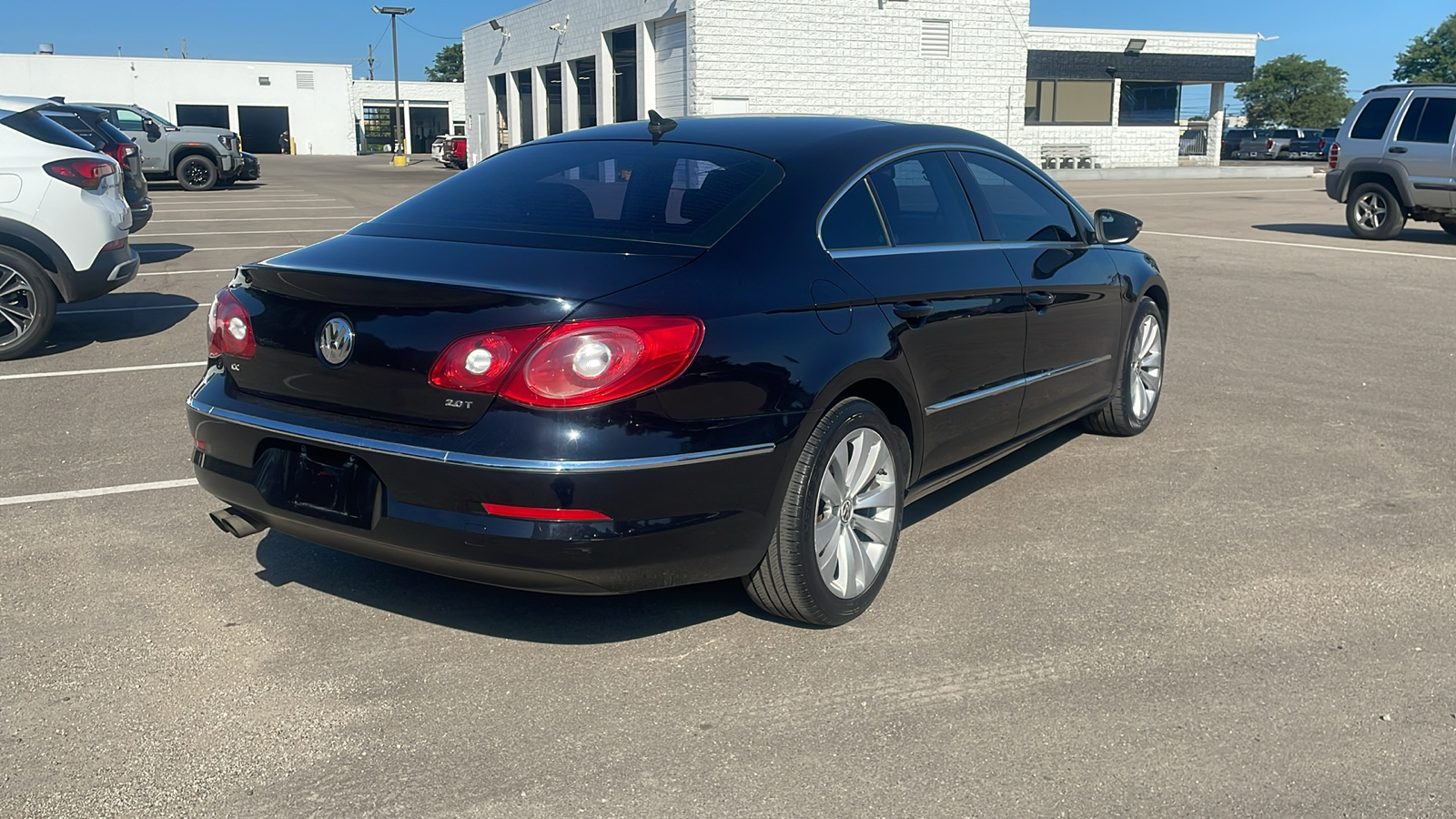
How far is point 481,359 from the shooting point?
3.22 m

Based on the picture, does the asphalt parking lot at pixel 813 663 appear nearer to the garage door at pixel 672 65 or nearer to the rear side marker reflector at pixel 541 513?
the rear side marker reflector at pixel 541 513

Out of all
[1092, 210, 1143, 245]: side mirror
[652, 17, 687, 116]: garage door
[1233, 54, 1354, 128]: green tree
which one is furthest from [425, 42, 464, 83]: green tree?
[1092, 210, 1143, 245]: side mirror

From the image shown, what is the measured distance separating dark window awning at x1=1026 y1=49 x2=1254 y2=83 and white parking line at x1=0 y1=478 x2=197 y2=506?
130 ft

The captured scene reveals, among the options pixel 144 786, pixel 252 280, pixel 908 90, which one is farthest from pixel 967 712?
pixel 908 90

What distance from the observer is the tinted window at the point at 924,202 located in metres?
4.27

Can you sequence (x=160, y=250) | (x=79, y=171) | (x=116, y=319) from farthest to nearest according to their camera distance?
1. (x=160, y=250)
2. (x=116, y=319)
3. (x=79, y=171)

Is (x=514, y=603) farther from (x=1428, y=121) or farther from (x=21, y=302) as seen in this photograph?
(x=1428, y=121)

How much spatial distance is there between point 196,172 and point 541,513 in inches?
1183

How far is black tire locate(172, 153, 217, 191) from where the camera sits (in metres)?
29.8

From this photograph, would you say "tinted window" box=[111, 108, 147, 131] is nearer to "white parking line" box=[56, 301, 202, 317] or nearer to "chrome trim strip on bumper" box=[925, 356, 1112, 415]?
"white parking line" box=[56, 301, 202, 317]

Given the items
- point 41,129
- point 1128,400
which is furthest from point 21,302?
point 1128,400

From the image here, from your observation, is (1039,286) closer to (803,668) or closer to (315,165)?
(803,668)

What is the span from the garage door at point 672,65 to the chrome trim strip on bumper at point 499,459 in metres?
28.8

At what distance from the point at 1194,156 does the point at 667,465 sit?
52.1 metres
